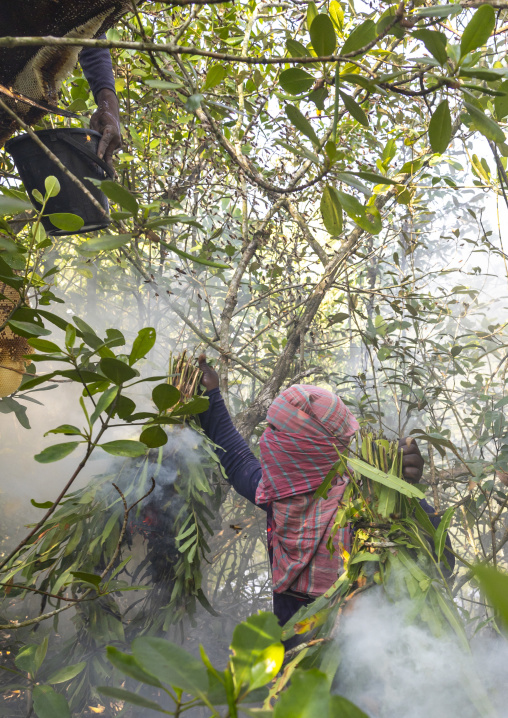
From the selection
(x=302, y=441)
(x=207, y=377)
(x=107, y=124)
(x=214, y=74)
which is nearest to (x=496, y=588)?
(x=214, y=74)

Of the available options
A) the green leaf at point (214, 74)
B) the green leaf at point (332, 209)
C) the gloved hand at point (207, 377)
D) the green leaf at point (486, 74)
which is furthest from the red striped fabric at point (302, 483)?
the green leaf at point (486, 74)

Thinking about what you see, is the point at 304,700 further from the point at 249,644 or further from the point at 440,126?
the point at 440,126

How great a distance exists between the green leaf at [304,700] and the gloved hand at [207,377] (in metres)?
1.50

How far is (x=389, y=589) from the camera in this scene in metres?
0.74

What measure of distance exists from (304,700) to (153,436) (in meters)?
0.37

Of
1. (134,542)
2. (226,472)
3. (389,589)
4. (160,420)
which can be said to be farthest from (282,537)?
(160,420)

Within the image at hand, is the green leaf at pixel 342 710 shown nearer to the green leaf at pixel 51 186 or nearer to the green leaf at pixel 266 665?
the green leaf at pixel 266 665

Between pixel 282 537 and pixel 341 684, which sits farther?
pixel 282 537

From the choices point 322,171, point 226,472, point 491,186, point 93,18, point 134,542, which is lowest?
point 134,542

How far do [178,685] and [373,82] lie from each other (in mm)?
604

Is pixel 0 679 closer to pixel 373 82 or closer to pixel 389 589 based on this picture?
pixel 389 589

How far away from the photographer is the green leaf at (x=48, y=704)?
1.63 feet

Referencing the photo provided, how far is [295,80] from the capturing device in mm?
610

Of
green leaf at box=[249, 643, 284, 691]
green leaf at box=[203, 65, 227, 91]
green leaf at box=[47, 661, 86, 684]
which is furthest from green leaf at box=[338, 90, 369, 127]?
green leaf at box=[47, 661, 86, 684]
